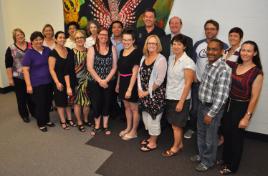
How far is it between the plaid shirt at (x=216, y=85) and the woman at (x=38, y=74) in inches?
85.6

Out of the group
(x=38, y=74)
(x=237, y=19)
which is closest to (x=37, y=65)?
(x=38, y=74)

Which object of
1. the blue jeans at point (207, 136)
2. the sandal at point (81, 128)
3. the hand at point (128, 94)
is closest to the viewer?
the blue jeans at point (207, 136)

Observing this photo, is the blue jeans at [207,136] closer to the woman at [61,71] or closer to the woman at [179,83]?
the woman at [179,83]

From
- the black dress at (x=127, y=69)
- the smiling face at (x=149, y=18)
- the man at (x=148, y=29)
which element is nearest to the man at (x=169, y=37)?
the man at (x=148, y=29)

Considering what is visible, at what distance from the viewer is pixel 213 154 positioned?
8.36 feet

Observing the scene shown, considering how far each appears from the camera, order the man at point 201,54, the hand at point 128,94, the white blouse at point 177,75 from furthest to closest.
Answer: the hand at point 128,94, the man at point 201,54, the white blouse at point 177,75

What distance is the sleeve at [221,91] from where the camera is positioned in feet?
7.22

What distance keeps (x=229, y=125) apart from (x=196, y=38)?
58.2 inches

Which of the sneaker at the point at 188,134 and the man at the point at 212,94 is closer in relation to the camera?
the man at the point at 212,94

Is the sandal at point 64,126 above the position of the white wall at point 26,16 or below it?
below

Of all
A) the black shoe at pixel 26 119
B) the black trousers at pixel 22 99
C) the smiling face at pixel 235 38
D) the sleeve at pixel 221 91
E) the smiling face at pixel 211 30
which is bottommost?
the black shoe at pixel 26 119

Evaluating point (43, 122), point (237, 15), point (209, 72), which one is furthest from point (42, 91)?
point (237, 15)

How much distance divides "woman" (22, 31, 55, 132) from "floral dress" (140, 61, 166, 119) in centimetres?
143

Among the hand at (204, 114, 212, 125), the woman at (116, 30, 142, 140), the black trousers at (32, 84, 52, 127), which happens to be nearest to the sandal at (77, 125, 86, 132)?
the black trousers at (32, 84, 52, 127)
